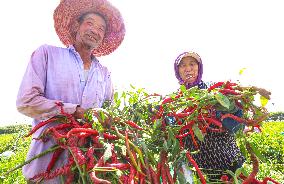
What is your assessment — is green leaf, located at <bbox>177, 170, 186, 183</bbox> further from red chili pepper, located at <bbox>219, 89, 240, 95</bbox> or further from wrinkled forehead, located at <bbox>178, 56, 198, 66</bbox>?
wrinkled forehead, located at <bbox>178, 56, 198, 66</bbox>

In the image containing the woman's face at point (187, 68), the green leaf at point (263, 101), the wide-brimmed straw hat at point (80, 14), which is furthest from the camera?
the woman's face at point (187, 68)

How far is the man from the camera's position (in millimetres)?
1391

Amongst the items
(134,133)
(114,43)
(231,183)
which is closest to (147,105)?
(134,133)

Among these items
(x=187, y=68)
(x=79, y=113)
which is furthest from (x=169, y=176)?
(x=187, y=68)

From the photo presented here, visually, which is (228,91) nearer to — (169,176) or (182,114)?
(182,114)

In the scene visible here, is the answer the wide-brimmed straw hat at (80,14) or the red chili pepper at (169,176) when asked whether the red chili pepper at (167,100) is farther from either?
the wide-brimmed straw hat at (80,14)

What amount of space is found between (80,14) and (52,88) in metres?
0.62

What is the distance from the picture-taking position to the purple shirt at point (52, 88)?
4.53 feet

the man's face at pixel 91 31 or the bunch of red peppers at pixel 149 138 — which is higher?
the man's face at pixel 91 31

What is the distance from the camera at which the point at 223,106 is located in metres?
1.10

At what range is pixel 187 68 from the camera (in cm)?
205

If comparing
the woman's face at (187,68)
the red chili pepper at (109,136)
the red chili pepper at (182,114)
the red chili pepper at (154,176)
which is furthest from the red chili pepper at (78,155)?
the woman's face at (187,68)

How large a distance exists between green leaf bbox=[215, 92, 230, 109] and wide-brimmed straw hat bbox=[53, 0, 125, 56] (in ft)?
3.49

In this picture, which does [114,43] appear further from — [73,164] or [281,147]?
[281,147]
